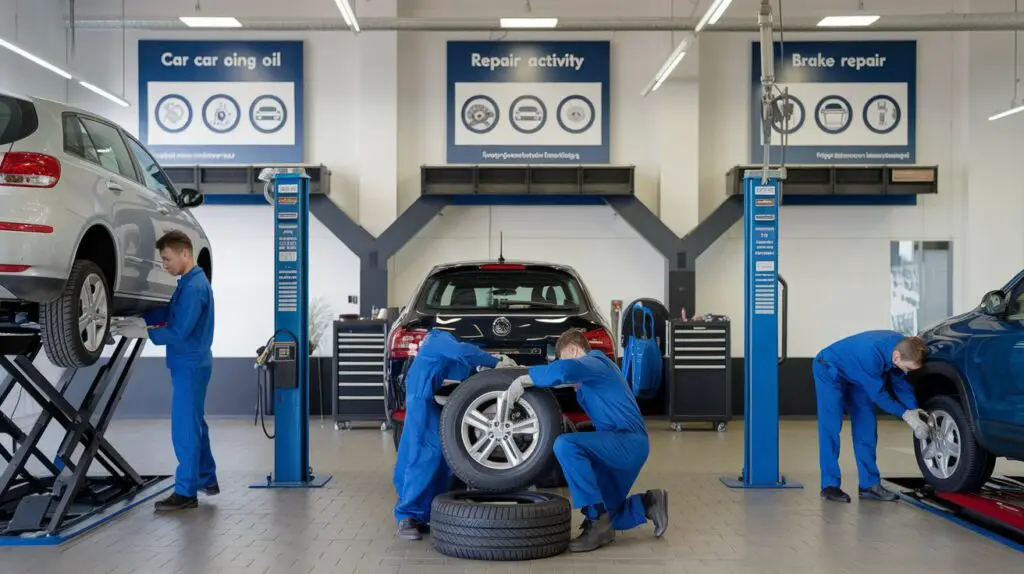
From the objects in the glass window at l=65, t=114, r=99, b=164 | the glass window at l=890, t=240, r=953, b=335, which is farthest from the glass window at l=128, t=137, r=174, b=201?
the glass window at l=890, t=240, r=953, b=335

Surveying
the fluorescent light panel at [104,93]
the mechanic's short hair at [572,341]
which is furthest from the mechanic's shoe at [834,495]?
the fluorescent light panel at [104,93]

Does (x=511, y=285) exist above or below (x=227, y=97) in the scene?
below

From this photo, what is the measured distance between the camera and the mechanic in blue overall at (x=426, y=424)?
14.9ft

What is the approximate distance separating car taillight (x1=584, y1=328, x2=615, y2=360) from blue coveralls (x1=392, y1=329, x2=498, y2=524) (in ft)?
2.86

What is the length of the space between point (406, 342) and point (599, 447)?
4.82 ft

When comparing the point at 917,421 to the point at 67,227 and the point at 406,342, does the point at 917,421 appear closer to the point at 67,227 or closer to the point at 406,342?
the point at 406,342

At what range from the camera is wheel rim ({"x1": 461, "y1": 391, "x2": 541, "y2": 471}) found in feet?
14.3

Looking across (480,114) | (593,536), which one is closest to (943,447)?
(593,536)

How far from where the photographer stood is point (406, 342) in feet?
17.4

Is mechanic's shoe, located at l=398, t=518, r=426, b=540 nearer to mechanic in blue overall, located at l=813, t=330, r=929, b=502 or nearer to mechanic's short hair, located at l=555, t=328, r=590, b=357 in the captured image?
mechanic's short hair, located at l=555, t=328, r=590, b=357

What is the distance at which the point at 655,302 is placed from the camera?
32.6 feet

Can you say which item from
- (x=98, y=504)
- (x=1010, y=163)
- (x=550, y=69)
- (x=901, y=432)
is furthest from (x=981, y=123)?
(x=98, y=504)

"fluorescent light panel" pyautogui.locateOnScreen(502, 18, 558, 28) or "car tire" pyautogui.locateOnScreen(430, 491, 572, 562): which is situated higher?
"fluorescent light panel" pyautogui.locateOnScreen(502, 18, 558, 28)

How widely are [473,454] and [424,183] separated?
6.11 meters
